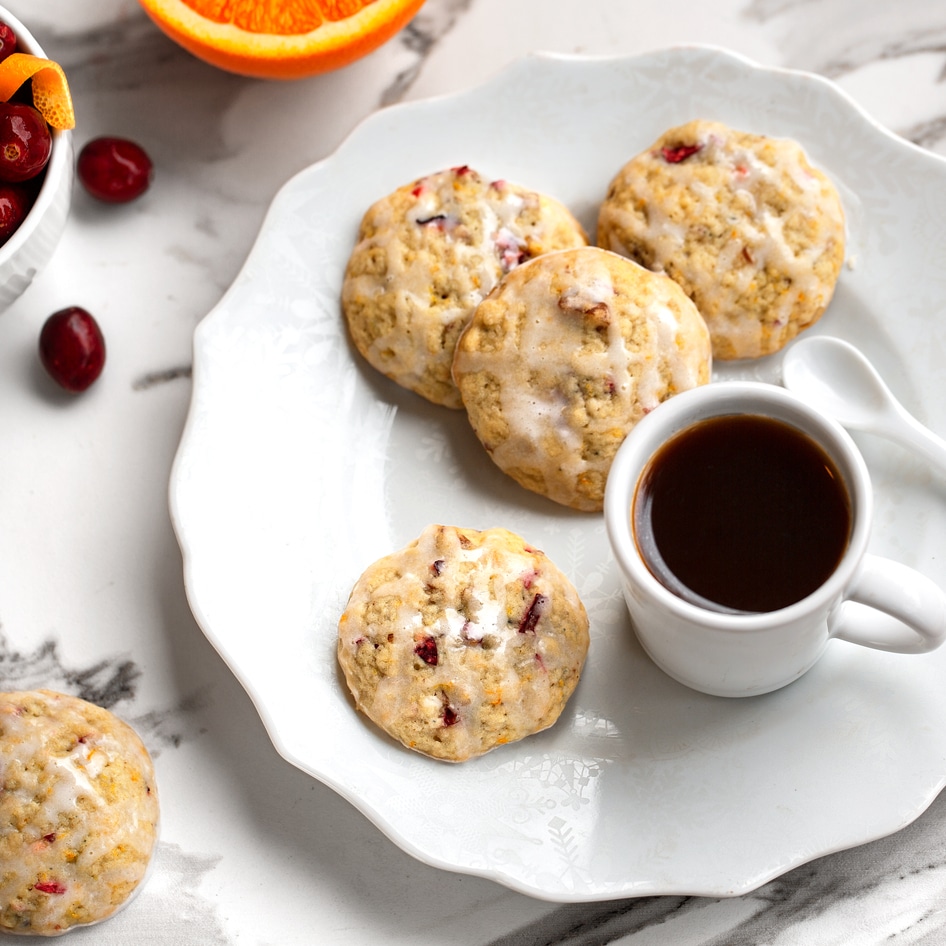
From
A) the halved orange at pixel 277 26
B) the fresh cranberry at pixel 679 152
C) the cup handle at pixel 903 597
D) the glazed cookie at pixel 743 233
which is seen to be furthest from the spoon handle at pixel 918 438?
the halved orange at pixel 277 26

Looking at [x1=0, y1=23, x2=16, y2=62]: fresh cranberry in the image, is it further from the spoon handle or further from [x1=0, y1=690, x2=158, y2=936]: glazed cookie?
the spoon handle

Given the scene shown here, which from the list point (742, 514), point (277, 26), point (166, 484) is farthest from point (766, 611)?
point (277, 26)

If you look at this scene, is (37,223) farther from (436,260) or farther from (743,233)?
(743,233)

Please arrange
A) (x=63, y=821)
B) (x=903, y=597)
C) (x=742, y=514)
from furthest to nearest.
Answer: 1. (x=63, y=821)
2. (x=742, y=514)
3. (x=903, y=597)

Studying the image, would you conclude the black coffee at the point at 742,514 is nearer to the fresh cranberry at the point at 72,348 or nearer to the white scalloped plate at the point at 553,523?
the white scalloped plate at the point at 553,523

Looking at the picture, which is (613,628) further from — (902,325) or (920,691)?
(902,325)

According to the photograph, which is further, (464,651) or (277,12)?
(277,12)

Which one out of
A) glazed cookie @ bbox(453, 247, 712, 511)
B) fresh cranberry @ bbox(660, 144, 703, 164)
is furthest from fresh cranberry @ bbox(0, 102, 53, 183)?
fresh cranberry @ bbox(660, 144, 703, 164)
